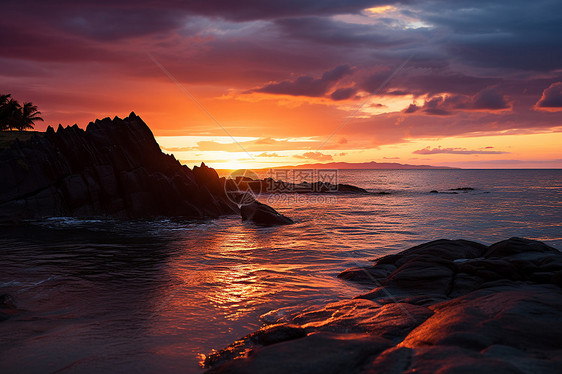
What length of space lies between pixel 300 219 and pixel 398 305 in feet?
83.1

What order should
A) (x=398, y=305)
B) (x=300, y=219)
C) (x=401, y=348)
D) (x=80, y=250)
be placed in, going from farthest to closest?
(x=300, y=219) → (x=80, y=250) → (x=398, y=305) → (x=401, y=348)

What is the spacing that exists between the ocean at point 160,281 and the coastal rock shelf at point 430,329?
1361 millimetres

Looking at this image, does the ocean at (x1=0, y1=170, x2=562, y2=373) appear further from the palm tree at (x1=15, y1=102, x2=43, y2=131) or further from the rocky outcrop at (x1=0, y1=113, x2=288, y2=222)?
the palm tree at (x1=15, y1=102, x2=43, y2=131)

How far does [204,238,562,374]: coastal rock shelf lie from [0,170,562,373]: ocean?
136 cm

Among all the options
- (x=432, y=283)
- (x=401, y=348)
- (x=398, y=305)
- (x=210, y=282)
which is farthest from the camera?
(x=210, y=282)

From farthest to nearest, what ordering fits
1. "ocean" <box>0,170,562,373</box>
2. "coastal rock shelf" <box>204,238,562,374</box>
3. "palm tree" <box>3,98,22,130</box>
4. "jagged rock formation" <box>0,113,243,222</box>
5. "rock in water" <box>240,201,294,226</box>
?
"palm tree" <box>3,98,22,130</box> → "rock in water" <box>240,201,294,226</box> → "jagged rock formation" <box>0,113,243,222</box> → "ocean" <box>0,170,562,373</box> → "coastal rock shelf" <box>204,238,562,374</box>

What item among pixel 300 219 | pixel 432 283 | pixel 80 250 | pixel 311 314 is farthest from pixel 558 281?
pixel 300 219

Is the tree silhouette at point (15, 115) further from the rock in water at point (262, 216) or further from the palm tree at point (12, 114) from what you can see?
the rock in water at point (262, 216)

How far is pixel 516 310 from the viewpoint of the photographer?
6.71 m

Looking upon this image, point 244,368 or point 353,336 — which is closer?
point 244,368

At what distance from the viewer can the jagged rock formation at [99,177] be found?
29469mm

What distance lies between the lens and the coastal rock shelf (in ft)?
16.1

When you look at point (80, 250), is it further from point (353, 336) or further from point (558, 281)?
point (558, 281)

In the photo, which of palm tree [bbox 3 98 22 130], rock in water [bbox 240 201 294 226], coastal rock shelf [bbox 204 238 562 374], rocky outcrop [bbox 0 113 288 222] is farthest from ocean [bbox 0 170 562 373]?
palm tree [bbox 3 98 22 130]
